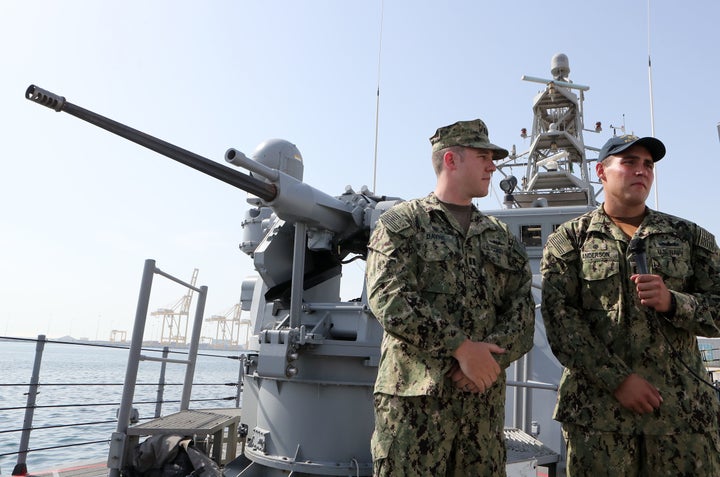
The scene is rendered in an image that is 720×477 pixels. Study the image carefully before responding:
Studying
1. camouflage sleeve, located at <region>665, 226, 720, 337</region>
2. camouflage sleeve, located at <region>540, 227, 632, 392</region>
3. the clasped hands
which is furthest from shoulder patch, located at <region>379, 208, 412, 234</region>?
camouflage sleeve, located at <region>665, 226, 720, 337</region>

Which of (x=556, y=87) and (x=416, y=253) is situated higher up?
(x=556, y=87)

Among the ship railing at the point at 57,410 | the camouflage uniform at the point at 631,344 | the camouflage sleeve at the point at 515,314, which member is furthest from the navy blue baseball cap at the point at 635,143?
the ship railing at the point at 57,410

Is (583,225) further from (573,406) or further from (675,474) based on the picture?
(675,474)

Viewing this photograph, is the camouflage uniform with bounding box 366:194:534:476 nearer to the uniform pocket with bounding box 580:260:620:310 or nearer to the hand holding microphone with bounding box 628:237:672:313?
the uniform pocket with bounding box 580:260:620:310

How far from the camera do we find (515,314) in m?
2.28

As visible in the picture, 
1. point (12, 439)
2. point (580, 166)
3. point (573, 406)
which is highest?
point (580, 166)

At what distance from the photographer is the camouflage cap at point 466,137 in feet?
7.76

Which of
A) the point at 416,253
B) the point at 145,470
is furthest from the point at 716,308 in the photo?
the point at 145,470

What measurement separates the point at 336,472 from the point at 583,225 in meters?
2.49

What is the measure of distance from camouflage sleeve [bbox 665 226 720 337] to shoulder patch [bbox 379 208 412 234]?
97 cm

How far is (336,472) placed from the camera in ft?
12.9

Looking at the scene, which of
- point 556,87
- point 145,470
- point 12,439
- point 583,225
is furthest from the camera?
point 556,87

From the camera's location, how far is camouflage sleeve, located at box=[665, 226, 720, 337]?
2.00 metres

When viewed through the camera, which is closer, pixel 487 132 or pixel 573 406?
pixel 573 406
